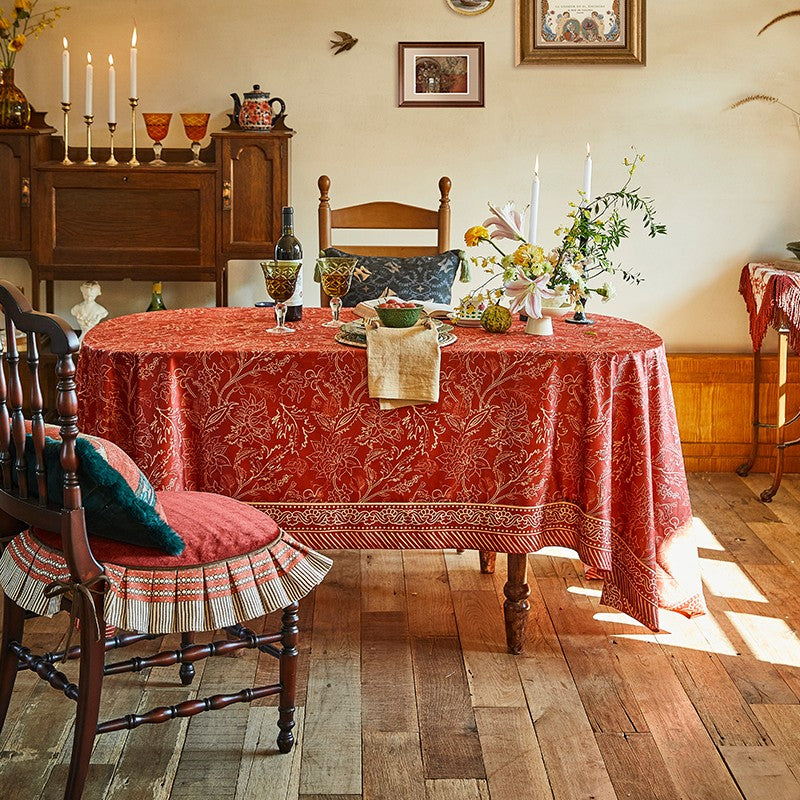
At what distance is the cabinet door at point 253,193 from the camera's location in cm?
417

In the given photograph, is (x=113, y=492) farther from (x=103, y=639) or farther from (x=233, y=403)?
A: (x=233, y=403)

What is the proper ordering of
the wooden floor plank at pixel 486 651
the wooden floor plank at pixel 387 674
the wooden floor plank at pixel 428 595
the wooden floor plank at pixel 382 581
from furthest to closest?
the wooden floor plank at pixel 382 581 → the wooden floor plank at pixel 428 595 → the wooden floor plank at pixel 486 651 → the wooden floor plank at pixel 387 674

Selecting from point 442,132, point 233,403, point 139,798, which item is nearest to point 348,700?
point 139,798

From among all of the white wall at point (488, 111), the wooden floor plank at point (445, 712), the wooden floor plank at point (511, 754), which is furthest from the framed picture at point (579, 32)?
the wooden floor plank at point (511, 754)

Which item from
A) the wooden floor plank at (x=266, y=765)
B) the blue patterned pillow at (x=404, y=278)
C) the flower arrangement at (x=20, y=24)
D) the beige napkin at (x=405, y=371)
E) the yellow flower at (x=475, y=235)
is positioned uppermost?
the flower arrangement at (x=20, y=24)

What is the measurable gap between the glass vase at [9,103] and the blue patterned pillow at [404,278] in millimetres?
1417

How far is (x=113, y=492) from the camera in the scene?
200 centimetres

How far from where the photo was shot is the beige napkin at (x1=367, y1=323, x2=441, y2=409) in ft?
8.70

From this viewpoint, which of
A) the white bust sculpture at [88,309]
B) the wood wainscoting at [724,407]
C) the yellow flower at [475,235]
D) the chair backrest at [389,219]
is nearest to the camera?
the yellow flower at [475,235]

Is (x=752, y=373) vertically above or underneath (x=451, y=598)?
above

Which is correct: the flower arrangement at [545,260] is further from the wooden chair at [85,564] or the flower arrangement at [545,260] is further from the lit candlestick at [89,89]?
the lit candlestick at [89,89]

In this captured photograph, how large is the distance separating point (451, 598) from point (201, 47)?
241 centimetres

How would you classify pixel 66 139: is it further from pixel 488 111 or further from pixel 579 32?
pixel 579 32

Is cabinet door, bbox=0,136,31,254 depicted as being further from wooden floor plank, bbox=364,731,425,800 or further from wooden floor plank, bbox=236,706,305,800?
wooden floor plank, bbox=364,731,425,800
